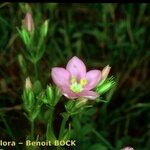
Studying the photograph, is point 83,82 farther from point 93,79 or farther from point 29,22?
point 29,22

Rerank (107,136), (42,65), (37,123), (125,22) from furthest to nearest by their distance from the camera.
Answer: (125,22)
(42,65)
(107,136)
(37,123)

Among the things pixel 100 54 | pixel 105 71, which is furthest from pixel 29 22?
pixel 100 54

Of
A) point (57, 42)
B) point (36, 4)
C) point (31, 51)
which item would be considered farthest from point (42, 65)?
point (31, 51)

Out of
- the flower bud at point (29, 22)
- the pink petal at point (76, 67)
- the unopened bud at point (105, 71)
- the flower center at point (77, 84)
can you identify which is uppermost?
the flower bud at point (29, 22)

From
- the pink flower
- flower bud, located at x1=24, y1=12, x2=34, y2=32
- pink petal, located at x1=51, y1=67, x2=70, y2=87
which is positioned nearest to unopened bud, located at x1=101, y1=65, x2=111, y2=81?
the pink flower

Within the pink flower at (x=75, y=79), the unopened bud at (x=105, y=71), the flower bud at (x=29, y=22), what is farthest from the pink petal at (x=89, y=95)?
the flower bud at (x=29, y=22)

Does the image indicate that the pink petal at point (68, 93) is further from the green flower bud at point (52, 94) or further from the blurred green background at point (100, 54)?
the blurred green background at point (100, 54)

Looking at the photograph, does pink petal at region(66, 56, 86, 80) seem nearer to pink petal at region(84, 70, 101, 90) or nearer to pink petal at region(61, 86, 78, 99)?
pink petal at region(84, 70, 101, 90)

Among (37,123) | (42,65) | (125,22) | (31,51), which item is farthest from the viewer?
(125,22)

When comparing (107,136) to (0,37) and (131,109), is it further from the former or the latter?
(0,37)
